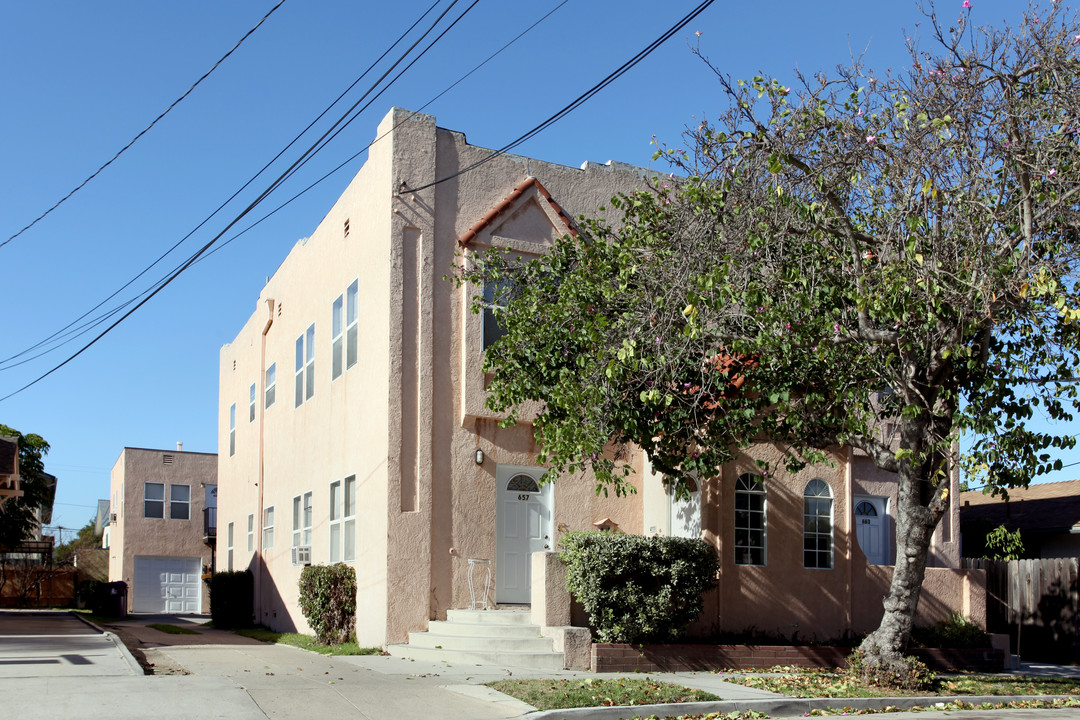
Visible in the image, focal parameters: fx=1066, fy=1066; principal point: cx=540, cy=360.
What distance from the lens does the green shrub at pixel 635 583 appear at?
13.4m

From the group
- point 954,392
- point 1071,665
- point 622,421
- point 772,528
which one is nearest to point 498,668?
point 622,421

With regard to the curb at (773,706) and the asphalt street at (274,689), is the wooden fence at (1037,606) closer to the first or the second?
the curb at (773,706)

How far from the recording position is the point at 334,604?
1644 cm

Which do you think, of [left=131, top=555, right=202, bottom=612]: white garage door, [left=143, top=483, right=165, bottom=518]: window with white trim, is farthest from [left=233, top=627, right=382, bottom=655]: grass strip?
[left=143, top=483, right=165, bottom=518]: window with white trim

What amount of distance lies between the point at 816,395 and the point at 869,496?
6.91 m

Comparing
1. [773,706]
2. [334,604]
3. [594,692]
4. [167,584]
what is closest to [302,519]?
[334,604]

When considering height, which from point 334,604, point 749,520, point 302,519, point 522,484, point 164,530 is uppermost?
point 522,484

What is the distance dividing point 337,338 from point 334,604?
4.67 metres

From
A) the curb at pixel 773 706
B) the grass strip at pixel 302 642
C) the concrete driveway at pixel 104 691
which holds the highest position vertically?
the concrete driveway at pixel 104 691

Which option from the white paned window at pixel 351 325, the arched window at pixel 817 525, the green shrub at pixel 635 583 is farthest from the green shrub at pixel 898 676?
the white paned window at pixel 351 325

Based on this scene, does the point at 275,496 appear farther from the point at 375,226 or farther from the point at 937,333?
the point at 937,333

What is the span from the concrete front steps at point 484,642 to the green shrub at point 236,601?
10.8 m

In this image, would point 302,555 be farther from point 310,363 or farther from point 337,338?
point 337,338

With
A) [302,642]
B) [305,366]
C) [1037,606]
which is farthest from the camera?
[305,366]
